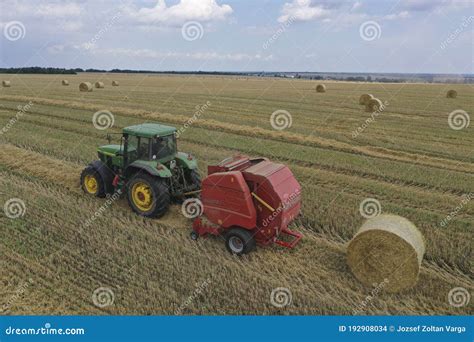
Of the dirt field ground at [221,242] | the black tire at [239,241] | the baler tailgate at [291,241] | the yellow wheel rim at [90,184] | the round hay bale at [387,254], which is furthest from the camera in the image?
the yellow wheel rim at [90,184]

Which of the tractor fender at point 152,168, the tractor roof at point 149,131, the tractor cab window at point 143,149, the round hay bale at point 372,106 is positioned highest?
the round hay bale at point 372,106

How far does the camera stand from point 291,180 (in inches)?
269

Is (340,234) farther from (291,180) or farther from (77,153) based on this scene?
(77,153)

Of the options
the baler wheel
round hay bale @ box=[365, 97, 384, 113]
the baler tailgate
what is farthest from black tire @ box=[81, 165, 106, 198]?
round hay bale @ box=[365, 97, 384, 113]

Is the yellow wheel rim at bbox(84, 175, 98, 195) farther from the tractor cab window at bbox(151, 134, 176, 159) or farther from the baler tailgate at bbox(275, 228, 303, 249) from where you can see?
the baler tailgate at bbox(275, 228, 303, 249)

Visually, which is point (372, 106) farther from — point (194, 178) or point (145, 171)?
point (145, 171)

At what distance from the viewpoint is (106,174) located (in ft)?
27.9

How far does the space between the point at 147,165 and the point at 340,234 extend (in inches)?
161

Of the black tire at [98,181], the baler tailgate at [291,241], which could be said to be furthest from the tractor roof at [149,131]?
the baler tailgate at [291,241]

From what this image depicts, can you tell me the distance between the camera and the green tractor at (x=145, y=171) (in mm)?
7512

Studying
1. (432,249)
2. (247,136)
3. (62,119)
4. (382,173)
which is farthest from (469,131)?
(62,119)

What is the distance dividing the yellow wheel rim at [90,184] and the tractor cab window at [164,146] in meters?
1.94

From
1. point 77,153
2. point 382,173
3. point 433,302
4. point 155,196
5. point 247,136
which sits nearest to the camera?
point 433,302

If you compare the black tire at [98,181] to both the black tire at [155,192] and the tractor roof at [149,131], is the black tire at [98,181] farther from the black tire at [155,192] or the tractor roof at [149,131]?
the tractor roof at [149,131]
